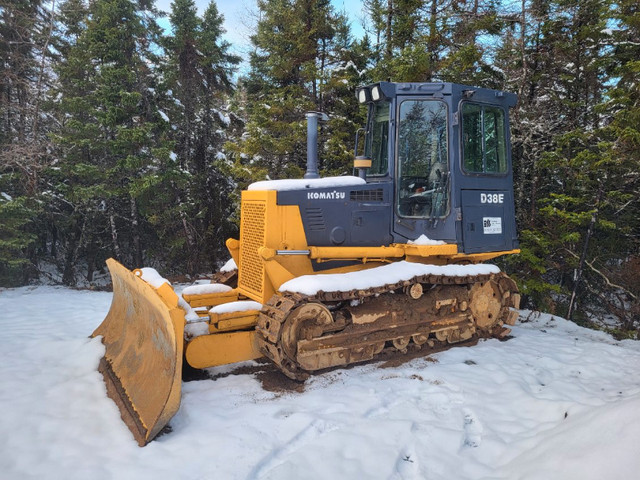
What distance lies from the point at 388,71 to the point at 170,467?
985 centimetres

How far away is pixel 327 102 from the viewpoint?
471 inches

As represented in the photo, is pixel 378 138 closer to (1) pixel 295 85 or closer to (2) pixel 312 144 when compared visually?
(2) pixel 312 144

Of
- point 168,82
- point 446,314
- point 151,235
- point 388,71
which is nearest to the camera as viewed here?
point 446,314

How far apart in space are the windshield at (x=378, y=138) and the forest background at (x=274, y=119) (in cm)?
428

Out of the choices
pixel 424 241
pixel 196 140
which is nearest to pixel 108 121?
pixel 196 140

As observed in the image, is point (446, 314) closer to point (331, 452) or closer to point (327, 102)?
point (331, 452)

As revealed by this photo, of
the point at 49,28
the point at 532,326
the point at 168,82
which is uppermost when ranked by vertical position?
the point at 49,28

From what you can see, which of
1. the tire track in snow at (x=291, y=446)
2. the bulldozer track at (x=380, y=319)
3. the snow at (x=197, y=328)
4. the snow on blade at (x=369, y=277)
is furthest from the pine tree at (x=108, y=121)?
the tire track in snow at (x=291, y=446)

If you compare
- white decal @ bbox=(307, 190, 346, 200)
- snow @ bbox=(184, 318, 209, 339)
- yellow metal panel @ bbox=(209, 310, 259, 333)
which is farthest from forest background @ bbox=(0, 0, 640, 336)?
snow @ bbox=(184, 318, 209, 339)

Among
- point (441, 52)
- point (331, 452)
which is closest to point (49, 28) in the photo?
point (441, 52)

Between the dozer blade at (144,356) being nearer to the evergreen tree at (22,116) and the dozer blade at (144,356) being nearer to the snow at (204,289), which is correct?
the snow at (204,289)

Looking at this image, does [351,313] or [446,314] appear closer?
[351,313]

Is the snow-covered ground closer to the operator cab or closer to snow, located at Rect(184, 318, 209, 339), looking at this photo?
snow, located at Rect(184, 318, 209, 339)

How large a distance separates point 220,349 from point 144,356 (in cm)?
72
